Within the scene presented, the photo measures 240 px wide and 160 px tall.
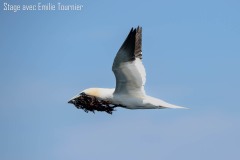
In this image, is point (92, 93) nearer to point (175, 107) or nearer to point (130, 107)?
point (130, 107)

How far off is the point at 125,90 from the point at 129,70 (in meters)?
0.67

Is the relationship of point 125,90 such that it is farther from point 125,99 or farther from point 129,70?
point 129,70

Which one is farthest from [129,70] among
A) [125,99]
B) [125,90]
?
[125,99]

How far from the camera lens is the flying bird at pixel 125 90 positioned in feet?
78.2

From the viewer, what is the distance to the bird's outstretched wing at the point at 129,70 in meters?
23.8

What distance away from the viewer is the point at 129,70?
2416 cm

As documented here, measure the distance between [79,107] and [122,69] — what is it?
2022 millimetres

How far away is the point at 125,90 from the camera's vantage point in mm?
24219

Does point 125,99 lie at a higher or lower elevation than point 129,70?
lower

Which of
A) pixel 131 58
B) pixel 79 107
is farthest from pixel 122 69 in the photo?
pixel 79 107

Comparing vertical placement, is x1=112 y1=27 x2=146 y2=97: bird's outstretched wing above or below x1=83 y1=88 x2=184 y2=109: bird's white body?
above

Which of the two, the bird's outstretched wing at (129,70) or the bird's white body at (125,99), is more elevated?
the bird's outstretched wing at (129,70)

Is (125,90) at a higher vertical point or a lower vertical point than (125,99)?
higher

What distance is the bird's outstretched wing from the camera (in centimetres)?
2380
